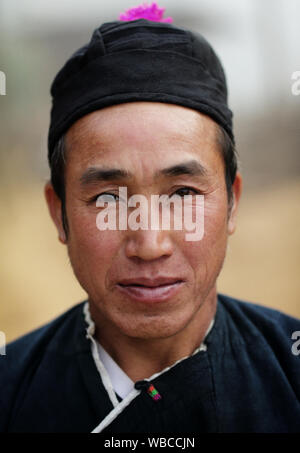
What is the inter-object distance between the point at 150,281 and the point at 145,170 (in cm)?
35

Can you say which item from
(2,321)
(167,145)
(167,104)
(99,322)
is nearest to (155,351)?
(99,322)

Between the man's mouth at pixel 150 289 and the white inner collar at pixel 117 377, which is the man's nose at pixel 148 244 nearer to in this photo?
the man's mouth at pixel 150 289

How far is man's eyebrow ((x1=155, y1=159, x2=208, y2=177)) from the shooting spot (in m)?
1.40

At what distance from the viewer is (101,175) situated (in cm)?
143

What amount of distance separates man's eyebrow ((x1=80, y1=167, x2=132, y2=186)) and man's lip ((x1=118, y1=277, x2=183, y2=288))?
327mm

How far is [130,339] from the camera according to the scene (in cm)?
164

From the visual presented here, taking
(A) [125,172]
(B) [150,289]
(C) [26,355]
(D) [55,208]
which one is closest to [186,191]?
(A) [125,172]

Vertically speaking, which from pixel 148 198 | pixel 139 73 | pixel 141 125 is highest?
pixel 139 73

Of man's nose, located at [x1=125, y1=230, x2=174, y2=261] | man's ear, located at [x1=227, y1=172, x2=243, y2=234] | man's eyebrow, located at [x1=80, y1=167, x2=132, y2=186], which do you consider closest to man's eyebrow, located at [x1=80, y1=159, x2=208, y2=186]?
man's eyebrow, located at [x1=80, y1=167, x2=132, y2=186]

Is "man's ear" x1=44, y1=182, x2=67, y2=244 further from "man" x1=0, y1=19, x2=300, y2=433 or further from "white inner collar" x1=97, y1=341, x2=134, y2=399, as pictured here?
"white inner collar" x1=97, y1=341, x2=134, y2=399

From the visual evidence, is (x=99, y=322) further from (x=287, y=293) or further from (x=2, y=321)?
(x=287, y=293)

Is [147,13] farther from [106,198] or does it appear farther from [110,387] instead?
[110,387]

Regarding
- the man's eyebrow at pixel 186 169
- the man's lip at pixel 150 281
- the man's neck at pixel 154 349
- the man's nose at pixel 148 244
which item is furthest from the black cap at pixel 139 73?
the man's neck at pixel 154 349

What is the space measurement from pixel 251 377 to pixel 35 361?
0.86 m
